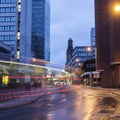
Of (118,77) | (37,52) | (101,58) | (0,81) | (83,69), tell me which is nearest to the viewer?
(0,81)

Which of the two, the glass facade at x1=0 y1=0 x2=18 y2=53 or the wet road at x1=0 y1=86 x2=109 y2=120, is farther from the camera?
the glass facade at x1=0 y1=0 x2=18 y2=53

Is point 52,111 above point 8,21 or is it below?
below

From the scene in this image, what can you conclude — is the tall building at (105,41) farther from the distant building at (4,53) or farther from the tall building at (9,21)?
the tall building at (9,21)

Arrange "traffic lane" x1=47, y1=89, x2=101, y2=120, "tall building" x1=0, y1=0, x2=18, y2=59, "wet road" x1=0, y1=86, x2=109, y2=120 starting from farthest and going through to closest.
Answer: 1. "tall building" x1=0, y1=0, x2=18, y2=59
2. "wet road" x1=0, y1=86, x2=109, y2=120
3. "traffic lane" x1=47, y1=89, x2=101, y2=120

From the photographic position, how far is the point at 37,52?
19625 cm

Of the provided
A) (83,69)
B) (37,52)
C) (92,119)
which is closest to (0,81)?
(92,119)

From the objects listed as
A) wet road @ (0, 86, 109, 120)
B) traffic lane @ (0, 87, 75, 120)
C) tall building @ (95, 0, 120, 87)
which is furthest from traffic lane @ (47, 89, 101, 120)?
tall building @ (95, 0, 120, 87)

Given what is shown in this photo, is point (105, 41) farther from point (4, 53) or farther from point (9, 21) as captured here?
point (9, 21)

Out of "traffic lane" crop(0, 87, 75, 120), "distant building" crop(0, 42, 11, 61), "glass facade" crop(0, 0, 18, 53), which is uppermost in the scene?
"glass facade" crop(0, 0, 18, 53)

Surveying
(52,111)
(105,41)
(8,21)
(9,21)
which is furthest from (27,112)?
(8,21)

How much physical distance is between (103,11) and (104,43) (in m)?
8.46

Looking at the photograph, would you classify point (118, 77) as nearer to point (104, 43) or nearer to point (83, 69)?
point (104, 43)

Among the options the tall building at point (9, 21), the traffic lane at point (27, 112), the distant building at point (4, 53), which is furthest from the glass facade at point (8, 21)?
the traffic lane at point (27, 112)

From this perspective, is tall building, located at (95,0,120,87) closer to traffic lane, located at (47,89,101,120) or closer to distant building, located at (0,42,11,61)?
distant building, located at (0,42,11,61)
